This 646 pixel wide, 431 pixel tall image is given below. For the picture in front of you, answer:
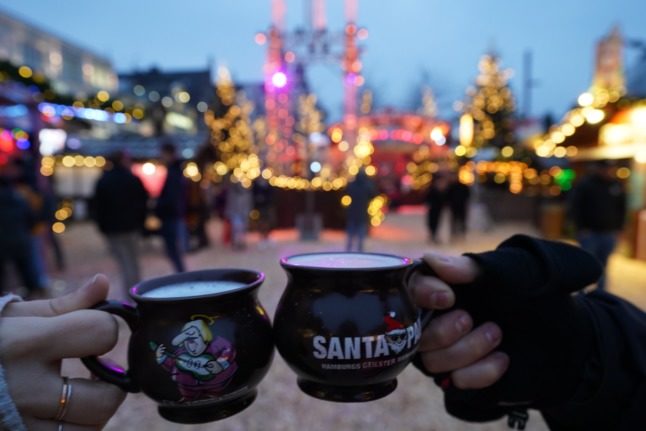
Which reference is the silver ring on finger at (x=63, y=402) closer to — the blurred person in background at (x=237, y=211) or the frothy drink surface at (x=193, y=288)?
the frothy drink surface at (x=193, y=288)

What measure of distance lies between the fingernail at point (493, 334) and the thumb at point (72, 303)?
28.5 inches

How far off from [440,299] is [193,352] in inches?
17.9

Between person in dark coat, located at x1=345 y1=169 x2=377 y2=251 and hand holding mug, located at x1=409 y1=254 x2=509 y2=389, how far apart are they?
20.3 feet

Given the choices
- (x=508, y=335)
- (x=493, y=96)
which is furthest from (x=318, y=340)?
(x=493, y=96)

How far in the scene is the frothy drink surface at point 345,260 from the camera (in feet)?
2.66

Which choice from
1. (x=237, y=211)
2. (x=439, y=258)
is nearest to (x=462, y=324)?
(x=439, y=258)

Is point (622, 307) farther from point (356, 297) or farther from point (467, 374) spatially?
point (356, 297)

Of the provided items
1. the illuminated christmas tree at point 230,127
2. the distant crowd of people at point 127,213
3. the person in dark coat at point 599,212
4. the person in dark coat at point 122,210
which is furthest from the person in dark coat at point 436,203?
the illuminated christmas tree at point 230,127

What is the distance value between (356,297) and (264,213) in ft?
24.8

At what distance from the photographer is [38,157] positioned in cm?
592

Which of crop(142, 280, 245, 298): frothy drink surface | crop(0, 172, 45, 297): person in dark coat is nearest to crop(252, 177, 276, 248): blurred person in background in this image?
crop(0, 172, 45, 297): person in dark coat

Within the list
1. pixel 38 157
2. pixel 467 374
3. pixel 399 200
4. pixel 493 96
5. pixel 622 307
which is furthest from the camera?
pixel 493 96

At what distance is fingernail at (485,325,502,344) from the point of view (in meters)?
0.87

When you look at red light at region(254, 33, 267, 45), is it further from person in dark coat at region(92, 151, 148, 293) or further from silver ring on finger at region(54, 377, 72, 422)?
silver ring on finger at region(54, 377, 72, 422)
